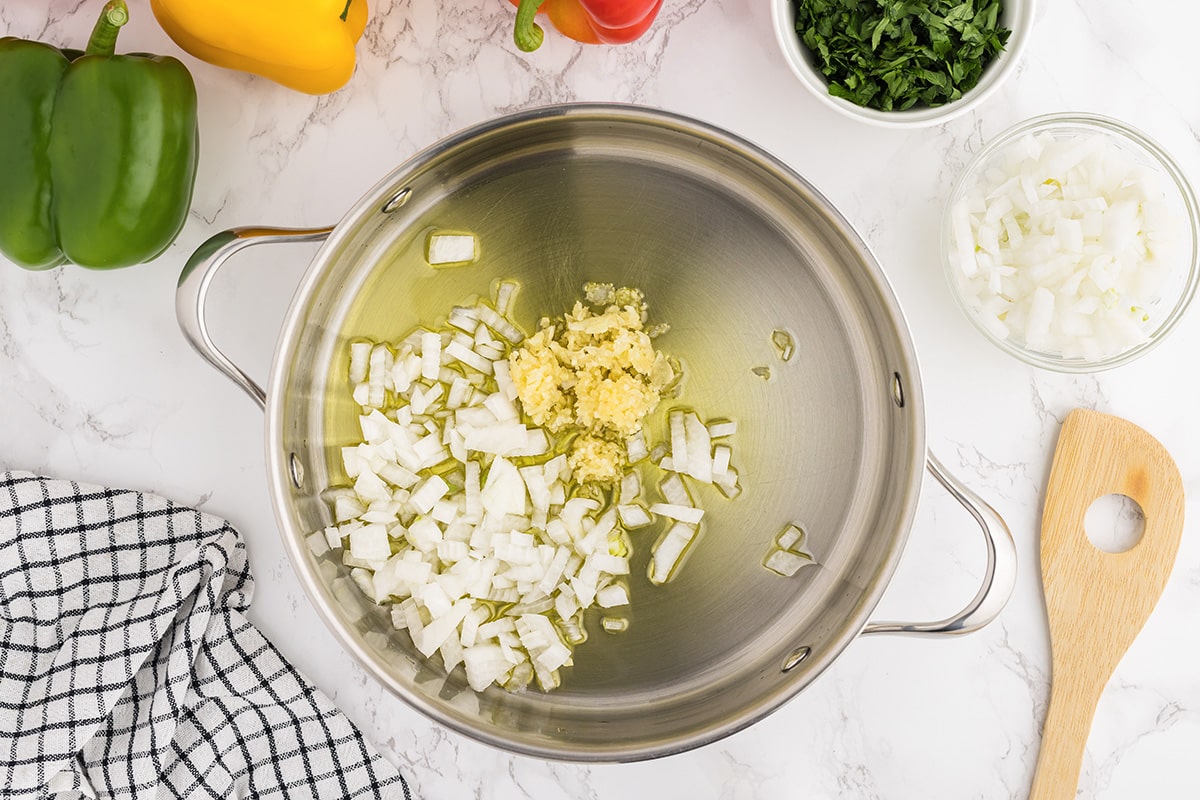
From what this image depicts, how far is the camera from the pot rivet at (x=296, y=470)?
1.20 m

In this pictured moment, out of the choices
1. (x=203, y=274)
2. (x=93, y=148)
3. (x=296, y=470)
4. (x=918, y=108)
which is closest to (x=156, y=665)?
(x=296, y=470)

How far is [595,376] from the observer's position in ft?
3.90

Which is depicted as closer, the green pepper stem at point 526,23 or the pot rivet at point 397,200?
the green pepper stem at point 526,23

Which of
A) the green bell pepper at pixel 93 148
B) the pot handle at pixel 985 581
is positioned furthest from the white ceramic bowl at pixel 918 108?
the green bell pepper at pixel 93 148

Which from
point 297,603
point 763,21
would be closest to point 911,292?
point 763,21

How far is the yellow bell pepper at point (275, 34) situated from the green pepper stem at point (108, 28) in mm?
52

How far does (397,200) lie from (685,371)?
0.47m

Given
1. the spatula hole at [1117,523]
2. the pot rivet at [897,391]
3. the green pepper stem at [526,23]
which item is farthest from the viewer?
the spatula hole at [1117,523]

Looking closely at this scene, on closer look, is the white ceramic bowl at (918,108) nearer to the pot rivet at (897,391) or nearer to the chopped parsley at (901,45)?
the chopped parsley at (901,45)

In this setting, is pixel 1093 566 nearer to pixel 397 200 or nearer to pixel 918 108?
pixel 918 108

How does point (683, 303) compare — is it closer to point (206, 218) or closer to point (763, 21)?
point (763, 21)

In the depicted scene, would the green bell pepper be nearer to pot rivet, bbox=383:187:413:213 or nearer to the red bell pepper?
pot rivet, bbox=383:187:413:213

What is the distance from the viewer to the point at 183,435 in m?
1.31

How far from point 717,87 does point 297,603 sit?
0.99 metres
